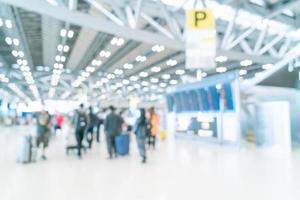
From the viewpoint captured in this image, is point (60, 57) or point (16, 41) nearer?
point (16, 41)

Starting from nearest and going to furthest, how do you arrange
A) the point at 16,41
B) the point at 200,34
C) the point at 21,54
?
the point at 200,34 < the point at 16,41 < the point at 21,54

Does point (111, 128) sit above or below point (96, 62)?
below

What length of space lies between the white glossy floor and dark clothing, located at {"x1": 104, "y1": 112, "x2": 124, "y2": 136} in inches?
31.1

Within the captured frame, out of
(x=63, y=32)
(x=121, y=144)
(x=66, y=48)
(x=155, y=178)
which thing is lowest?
(x=155, y=178)

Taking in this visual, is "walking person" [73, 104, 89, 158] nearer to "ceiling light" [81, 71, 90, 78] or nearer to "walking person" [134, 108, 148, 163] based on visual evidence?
"walking person" [134, 108, 148, 163]

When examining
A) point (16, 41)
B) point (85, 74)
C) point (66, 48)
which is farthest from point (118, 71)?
point (16, 41)

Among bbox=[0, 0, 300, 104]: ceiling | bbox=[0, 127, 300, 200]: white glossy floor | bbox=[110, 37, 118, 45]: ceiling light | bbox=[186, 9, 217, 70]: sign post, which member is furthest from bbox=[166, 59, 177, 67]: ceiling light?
bbox=[0, 127, 300, 200]: white glossy floor

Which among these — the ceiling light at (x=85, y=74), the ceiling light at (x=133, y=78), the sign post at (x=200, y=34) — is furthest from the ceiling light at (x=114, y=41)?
the ceiling light at (x=133, y=78)

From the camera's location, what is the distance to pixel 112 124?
9469 millimetres

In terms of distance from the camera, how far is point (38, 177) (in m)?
6.50

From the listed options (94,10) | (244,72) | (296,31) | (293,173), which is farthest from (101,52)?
(293,173)

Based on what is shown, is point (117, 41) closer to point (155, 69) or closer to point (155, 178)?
point (155, 69)

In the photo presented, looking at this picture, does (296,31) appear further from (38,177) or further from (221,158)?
(38,177)

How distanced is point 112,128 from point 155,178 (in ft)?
11.1
